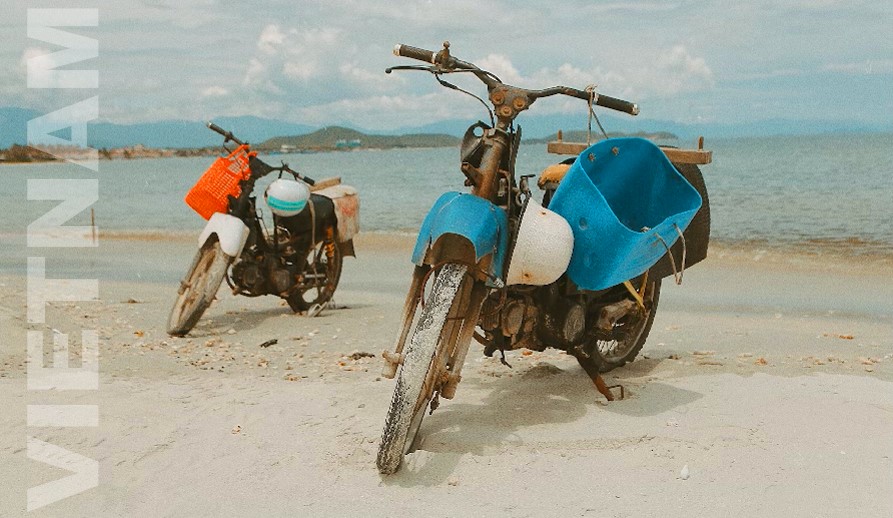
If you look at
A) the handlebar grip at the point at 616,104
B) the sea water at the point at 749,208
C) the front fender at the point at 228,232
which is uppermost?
the handlebar grip at the point at 616,104

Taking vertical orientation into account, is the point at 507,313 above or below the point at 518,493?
above

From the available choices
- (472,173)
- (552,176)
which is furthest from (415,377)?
(552,176)

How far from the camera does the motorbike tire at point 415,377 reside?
12.5 ft

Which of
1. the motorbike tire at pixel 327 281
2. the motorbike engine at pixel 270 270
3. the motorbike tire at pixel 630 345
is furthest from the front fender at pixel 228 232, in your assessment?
the motorbike tire at pixel 630 345

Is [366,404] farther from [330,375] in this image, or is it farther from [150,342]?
[150,342]

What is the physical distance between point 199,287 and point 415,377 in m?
4.43

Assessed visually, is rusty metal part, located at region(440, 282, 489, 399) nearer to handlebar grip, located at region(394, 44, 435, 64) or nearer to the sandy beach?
the sandy beach

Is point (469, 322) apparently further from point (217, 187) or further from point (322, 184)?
point (322, 184)

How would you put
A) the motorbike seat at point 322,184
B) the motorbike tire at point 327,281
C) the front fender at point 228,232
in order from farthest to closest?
the motorbike seat at point 322,184, the motorbike tire at point 327,281, the front fender at point 228,232

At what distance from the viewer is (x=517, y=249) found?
13.9ft

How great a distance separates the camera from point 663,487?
12.6ft

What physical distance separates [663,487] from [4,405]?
3537 mm

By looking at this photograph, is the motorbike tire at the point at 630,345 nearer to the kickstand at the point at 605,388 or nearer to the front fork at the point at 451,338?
the kickstand at the point at 605,388

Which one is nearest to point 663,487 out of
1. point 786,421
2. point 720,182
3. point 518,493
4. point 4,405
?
point 518,493
